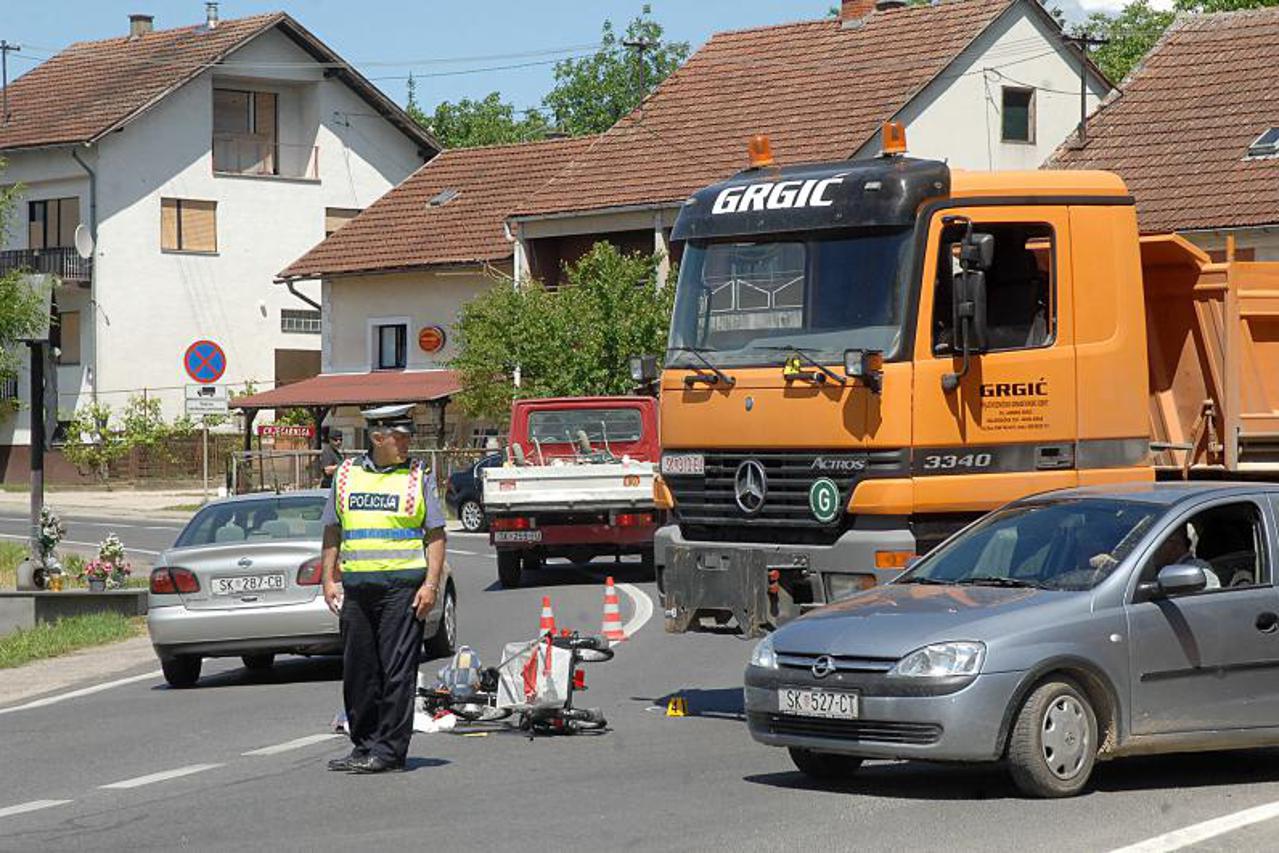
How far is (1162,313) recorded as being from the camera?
15078 mm

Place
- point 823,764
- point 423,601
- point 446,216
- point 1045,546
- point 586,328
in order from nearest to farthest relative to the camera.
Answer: point 823,764 < point 1045,546 < point 423,601 < point 586,328 < point 446,216

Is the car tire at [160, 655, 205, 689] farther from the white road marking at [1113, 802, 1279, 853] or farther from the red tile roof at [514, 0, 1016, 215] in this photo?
the red tile roof at [514, 0, 1016, 215]

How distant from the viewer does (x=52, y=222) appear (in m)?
65.0

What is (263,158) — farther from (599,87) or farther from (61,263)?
(599,87)

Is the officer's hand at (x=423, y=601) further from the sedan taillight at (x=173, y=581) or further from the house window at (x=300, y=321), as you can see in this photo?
the house window at (x=300, y=321)

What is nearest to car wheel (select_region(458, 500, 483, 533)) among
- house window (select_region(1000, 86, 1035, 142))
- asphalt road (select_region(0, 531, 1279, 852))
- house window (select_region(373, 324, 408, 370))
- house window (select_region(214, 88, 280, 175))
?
house window (select_region(1000, 86, 1035, 142))

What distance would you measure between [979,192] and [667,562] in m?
2.96

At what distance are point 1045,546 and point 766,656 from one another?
1.53 metres

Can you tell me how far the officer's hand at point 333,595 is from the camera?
11914 millimetres

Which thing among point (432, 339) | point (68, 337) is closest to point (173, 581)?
point (432, 339)

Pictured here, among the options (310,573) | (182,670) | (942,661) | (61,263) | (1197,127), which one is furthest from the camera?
(61,263)

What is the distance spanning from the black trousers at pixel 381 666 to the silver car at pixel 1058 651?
5.85ft

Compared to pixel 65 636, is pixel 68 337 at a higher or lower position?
higher

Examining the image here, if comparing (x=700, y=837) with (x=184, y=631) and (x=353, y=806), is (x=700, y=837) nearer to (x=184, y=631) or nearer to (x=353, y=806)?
(x=353, y=806)
